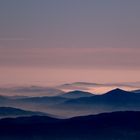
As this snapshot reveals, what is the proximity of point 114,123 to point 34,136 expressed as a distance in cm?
3538

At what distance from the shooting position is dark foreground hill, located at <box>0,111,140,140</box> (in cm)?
17725

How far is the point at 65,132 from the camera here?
184000 mm

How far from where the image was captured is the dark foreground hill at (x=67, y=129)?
177250 millimetres

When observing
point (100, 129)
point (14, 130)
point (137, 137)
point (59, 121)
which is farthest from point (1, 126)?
point (137, 137)

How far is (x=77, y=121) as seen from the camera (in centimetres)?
19925

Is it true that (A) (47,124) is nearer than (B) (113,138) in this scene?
No

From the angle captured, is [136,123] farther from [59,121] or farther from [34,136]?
[34,136]

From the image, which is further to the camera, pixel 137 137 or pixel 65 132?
pixel 65 132

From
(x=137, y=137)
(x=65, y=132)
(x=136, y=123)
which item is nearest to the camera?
(x=137, y=137)

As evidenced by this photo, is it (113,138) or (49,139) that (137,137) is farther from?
(49,139)

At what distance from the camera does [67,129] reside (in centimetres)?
18750

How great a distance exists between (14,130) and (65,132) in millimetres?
18354

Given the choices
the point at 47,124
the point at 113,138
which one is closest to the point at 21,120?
the point at 47,124

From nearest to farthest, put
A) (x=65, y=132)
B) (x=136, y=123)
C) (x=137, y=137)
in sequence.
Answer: (x=137, y=137), (x=65, y=132), (x=136, y=123)
